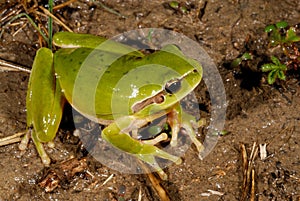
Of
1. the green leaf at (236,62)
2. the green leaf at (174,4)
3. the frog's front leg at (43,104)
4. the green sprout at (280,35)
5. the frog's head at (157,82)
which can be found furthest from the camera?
the green leaf at (174,4)

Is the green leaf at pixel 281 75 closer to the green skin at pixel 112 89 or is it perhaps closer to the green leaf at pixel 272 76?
the green leaf at pixel 272 76

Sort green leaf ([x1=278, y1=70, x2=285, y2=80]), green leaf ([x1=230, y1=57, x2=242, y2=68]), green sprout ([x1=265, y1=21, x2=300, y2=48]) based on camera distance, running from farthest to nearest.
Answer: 1. green leaf ([x1=230, y1=57, x2=242, y2=68])
2. green sprout ([x1=265, y1=21, x2=300, y2=48])
3. green leaf ([x1=278, y1=70, x2=285, y2=80])

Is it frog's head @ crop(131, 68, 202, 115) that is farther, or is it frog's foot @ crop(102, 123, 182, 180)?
frog's foot @ crop(102, 123, 182, 180)

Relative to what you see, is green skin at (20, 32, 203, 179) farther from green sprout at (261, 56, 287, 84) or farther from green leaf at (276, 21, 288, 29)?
green leaf at (276, 21, 288, 29)

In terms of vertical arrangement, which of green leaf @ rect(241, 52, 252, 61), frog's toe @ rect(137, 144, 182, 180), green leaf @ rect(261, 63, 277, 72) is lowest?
frog's toe @ rect(137, 144, 182, 180)

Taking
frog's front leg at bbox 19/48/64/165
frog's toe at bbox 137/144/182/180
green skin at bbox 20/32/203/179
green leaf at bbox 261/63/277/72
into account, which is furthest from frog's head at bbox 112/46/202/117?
green leaf at bbox 261/63/277/72

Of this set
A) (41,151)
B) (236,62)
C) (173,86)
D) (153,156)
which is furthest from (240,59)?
(41,151)

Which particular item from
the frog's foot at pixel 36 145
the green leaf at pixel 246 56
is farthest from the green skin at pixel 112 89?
the green leaf at pixel 246 56
